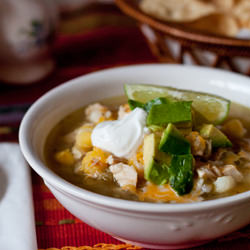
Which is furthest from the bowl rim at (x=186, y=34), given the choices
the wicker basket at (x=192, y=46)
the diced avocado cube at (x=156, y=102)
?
the diced avocado cube at (x=156, y=102)

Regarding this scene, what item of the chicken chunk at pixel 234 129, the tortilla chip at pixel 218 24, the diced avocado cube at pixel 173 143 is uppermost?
the diced avocado cube at pixel 173 143

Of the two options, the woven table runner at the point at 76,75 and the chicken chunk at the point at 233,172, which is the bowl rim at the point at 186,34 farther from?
the chicken chunk at the point at 233,172

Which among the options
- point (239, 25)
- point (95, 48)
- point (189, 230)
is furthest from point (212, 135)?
point (95, 48)

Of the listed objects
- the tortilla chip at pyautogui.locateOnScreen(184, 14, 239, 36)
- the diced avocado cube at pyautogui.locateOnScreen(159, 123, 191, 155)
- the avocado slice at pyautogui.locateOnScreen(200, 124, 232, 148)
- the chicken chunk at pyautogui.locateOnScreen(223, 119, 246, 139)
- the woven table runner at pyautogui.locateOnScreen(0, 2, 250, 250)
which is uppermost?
the diced avocado cube at pyautogui.locateOnScreen(159, 123, 191, 155)

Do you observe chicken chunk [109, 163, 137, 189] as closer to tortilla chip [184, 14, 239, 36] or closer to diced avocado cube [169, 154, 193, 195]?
diced avocado cube [169, 154, 193, 195]

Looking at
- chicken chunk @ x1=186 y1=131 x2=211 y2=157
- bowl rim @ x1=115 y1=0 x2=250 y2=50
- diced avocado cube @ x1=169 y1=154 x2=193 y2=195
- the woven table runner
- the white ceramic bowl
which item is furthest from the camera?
bowl rim @ x1=115 y1=0 x2=250 y2=50

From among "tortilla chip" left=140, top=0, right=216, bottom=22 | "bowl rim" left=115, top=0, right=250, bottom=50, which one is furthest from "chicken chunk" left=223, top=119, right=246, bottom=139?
"tortilla chip" left=140, top=0, right=216, bottom=22

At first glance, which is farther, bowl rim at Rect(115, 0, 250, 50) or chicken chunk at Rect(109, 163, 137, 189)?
bowl rim at Rect(115, 0, 250, 50)

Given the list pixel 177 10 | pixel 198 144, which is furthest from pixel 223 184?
pixel 177 10
